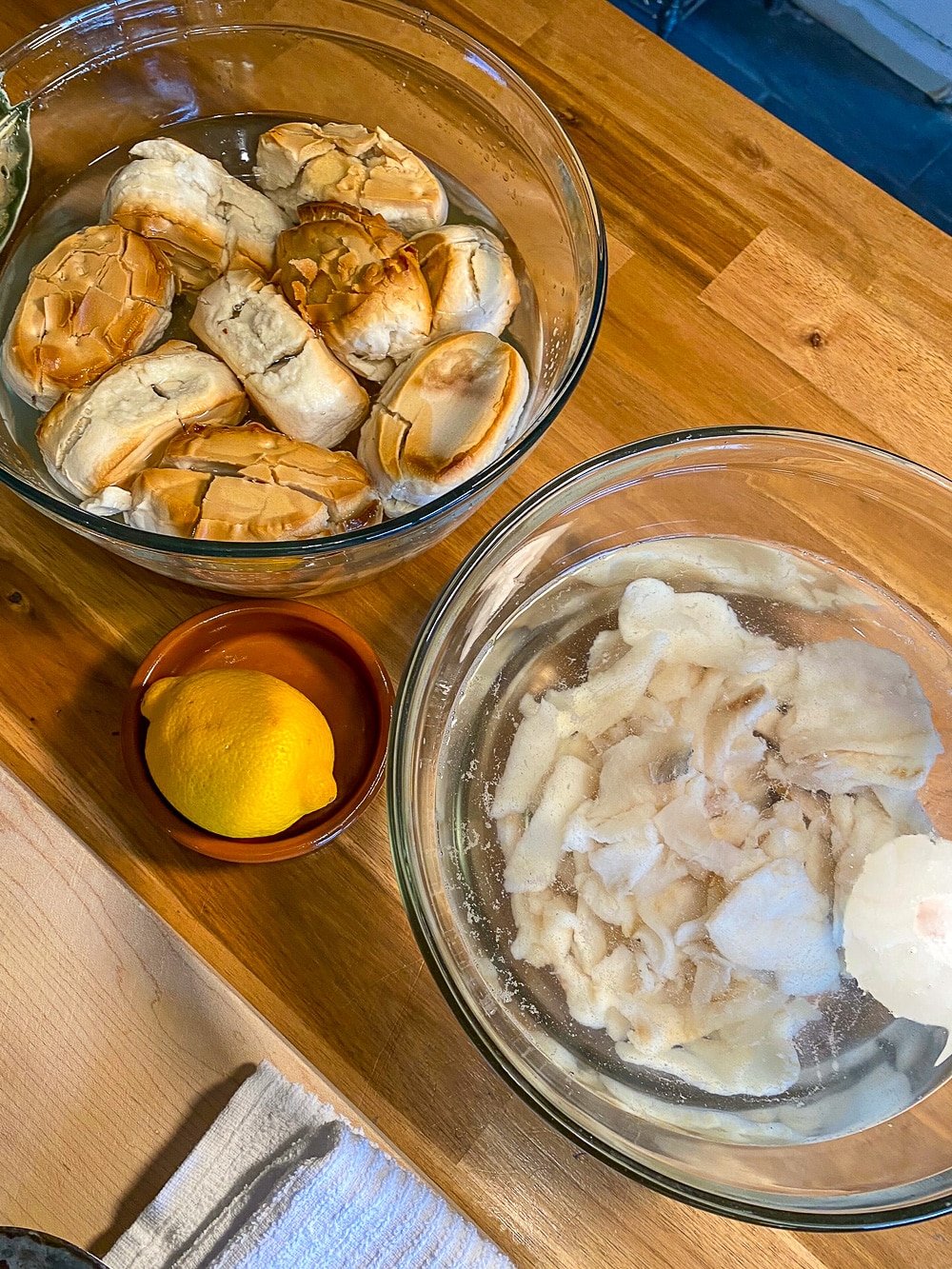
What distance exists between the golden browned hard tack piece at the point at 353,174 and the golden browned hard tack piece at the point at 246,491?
21 centimetres

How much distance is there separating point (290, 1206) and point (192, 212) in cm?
66

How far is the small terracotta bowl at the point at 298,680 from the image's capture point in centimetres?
69

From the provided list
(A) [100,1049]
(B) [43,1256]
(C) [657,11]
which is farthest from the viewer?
(C) [657,11]

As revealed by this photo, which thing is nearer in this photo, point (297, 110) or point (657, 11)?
point (297, 110)

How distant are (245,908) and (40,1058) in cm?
15

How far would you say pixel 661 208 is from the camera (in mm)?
864

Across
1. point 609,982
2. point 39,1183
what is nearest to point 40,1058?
point 39,1183

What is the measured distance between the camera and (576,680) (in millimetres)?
750

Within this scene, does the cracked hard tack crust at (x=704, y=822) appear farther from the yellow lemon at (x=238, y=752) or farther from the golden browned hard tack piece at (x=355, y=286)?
the golden browned hard tack piece at (x=355, y=286)

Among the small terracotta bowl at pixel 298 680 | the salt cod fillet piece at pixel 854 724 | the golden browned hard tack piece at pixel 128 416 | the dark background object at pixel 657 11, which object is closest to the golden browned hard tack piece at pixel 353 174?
the golden browned hard tack piece at pixel 128 416

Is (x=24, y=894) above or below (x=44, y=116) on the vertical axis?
below

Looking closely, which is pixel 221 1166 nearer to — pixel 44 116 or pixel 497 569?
pixel 497 569

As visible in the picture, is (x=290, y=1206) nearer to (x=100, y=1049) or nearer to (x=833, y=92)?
(x=100, y=1049)

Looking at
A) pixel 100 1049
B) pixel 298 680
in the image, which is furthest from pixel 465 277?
pixel 100 1049
